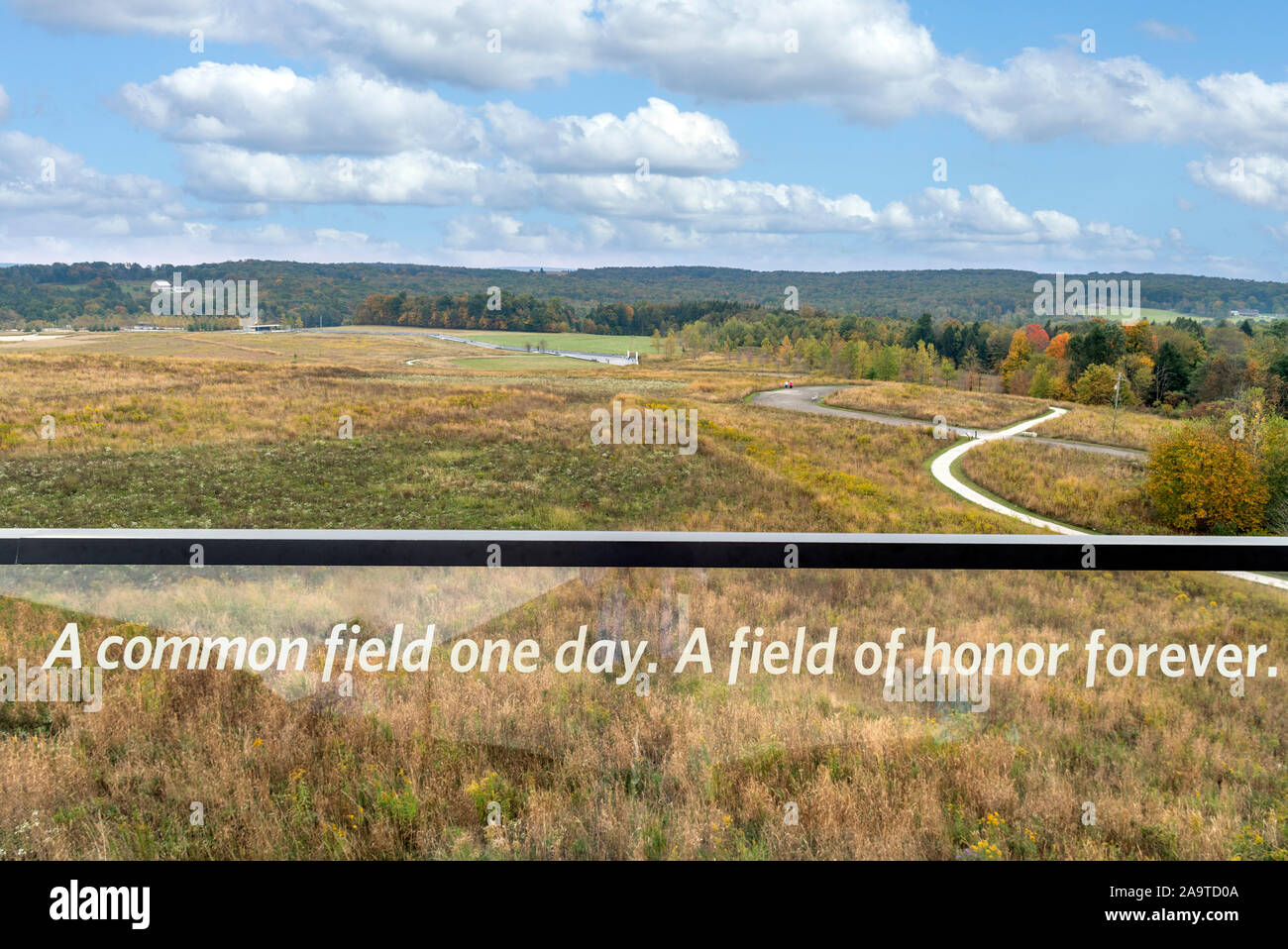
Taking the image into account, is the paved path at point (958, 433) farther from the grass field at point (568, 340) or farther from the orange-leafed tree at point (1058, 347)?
the grass field at point (568, 340)

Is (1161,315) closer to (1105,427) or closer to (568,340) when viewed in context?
(1105,427)

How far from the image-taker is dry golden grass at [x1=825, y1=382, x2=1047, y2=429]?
33.5 meters

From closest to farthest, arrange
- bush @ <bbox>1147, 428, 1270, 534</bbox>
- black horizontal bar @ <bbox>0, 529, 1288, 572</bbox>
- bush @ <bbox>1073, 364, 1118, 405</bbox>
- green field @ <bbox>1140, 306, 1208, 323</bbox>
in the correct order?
black horizontal bar @ <bbox>0, 529, 1288, 572</bbox> → bush @ <bbox>1147, 428, 1270, 534</bbox> → green field @ <bbox>1140, 306, 1208, 323</bbox> → bush @ <bbox>1073, 364, 1118, 405</bbox>

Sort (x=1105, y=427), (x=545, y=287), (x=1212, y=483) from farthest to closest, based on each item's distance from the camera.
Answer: (x=545, y=287), (x=1105, y=427), (x=1212, y=483)

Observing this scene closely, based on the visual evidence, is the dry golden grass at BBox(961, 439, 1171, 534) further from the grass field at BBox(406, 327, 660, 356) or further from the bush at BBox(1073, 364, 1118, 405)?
the grass field at BBox(406, 327, 660, 356)

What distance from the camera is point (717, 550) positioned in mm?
2170

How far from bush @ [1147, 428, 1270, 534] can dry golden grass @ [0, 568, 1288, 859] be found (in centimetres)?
2300

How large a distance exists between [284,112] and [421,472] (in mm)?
12897

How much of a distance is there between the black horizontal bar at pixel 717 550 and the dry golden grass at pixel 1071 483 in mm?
24019

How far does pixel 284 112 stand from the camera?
→ 12.6 m

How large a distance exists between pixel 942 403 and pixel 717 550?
35.5 metres

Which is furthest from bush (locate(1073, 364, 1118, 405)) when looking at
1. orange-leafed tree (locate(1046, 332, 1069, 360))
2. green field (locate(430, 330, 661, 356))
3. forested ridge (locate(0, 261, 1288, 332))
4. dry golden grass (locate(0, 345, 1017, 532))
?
green field (locate(430, 330, 661, 356))

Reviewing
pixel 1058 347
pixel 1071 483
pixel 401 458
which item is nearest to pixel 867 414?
pixel 1058 347
